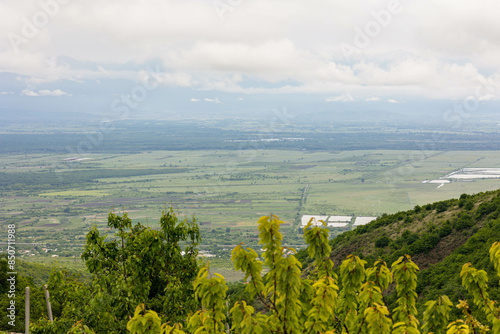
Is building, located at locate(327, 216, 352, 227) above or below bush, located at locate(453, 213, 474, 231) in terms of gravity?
below

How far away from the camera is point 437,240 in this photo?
26984 millimetres

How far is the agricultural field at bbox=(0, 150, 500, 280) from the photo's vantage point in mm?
81556

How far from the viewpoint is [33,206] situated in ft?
340

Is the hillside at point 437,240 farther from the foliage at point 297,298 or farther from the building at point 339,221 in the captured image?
the building at point 339,221

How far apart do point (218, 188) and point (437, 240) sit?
3950 inches

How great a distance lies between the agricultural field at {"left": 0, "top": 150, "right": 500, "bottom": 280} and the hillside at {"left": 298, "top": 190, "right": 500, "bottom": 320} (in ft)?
79.4

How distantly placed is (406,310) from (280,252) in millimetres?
2355

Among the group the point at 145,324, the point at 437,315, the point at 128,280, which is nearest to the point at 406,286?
the point at 437,315

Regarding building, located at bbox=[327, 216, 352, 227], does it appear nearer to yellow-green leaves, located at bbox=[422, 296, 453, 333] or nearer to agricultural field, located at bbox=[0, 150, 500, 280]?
agricultural field, located at bbox=[0, 150, 500, 280]

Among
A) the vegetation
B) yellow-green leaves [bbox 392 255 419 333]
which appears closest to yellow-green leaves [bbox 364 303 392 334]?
yellow-green leaves [bbox 392 255 419 333]

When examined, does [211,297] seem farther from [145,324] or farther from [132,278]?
[132,278]

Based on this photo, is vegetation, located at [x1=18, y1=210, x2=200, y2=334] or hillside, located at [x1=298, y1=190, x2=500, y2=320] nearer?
vegetation, located at [x1=18, y1=210, x2=200, y2=334]

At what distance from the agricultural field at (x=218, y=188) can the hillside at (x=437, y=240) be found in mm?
24214

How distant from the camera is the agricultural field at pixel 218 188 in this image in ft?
268
